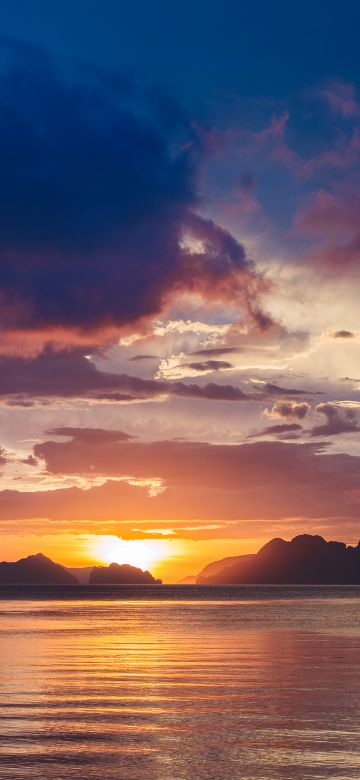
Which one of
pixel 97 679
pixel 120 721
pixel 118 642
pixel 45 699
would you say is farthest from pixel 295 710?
pixel 118 642

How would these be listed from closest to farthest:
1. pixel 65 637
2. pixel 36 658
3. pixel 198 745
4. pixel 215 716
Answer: pixel 198 745 → pixel 215 716 → pixel 36 658 → pixel 65 637

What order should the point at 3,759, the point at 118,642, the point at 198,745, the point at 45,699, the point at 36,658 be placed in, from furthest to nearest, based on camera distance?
the point at 118,642 < the point at 36,658 < the point at 45,699 < the point at 198,745 < the point at 3,759

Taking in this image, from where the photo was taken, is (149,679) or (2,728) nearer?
(2,728)

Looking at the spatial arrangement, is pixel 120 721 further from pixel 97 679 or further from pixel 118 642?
pixel 118 642

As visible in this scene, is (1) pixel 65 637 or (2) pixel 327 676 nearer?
(2) pixel 327 676

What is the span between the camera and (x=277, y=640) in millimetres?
83250

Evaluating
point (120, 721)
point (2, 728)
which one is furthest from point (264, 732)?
point (2, 728)

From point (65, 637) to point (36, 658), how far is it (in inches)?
1090

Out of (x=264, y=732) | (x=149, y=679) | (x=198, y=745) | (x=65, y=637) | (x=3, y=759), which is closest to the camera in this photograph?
(x=3, y=759)

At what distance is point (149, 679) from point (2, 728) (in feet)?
58.5

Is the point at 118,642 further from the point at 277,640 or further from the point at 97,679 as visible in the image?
the point at 97,679

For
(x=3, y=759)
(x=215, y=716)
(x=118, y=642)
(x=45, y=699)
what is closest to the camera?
(x=3, y=759)

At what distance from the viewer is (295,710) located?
1481 inches

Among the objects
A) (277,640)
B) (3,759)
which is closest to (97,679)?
(3,759)
